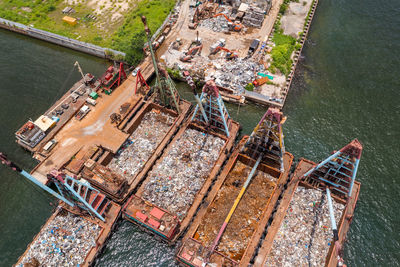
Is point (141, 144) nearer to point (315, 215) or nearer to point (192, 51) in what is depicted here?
point (192, 51)

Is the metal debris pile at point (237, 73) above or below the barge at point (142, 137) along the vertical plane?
above

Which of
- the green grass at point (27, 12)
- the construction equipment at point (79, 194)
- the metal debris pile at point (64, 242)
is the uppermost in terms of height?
the green grass at point (27, 12)

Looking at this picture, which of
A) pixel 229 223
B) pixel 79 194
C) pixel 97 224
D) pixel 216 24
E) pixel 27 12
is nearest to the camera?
pixel 79 194

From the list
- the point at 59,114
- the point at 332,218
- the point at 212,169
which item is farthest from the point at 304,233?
the point at 59,114

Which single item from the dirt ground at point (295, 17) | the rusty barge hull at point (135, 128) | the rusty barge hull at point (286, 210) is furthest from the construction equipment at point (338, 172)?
the dirt ground at point (295, 17)

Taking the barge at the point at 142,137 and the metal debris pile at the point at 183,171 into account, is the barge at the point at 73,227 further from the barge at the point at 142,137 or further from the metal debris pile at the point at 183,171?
the metal debris pile at the point at 183,171

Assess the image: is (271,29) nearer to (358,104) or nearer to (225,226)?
(358,104)
